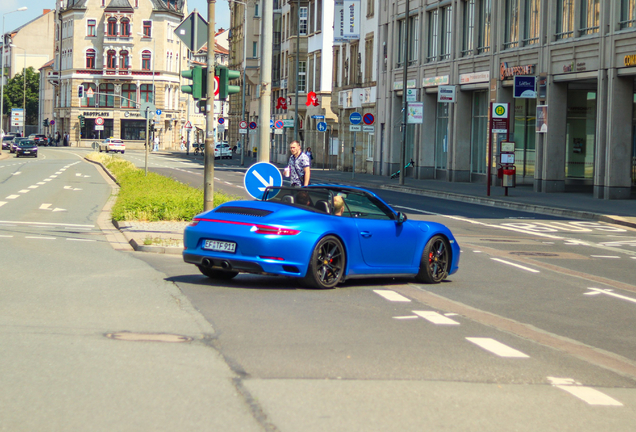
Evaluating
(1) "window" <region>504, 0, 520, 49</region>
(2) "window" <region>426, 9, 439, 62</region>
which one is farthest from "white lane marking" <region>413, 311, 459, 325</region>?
(2) "window" <region>426, 9, 439, 62</region>

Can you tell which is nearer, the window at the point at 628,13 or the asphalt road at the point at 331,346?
the asphalt road at the point at 331,346

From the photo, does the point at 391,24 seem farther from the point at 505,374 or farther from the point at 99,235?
the point at 505,374

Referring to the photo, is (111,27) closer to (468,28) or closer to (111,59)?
(111,59)

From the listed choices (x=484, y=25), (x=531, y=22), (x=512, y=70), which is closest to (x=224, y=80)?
(x=512, y=70)

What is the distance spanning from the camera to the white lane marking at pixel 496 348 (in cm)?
748

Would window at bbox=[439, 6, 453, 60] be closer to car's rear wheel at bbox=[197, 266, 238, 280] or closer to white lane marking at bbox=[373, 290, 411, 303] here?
car's rear wheel at bbox=[197, 266, 238, 280]

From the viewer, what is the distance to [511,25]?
134 feet

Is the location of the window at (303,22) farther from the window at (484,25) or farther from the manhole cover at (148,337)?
the manhole cover at (148,337)

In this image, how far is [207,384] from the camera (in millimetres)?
6117

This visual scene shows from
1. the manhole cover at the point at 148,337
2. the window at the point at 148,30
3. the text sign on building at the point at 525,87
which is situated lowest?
the manhole cover at the point at 148,337

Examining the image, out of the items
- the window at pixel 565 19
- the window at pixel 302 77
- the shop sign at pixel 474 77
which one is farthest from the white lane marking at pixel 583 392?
the window at pixel 302 77

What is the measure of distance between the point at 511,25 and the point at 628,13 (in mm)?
9325

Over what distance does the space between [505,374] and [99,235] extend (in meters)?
12.2

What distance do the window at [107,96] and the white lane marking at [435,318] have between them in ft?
388
